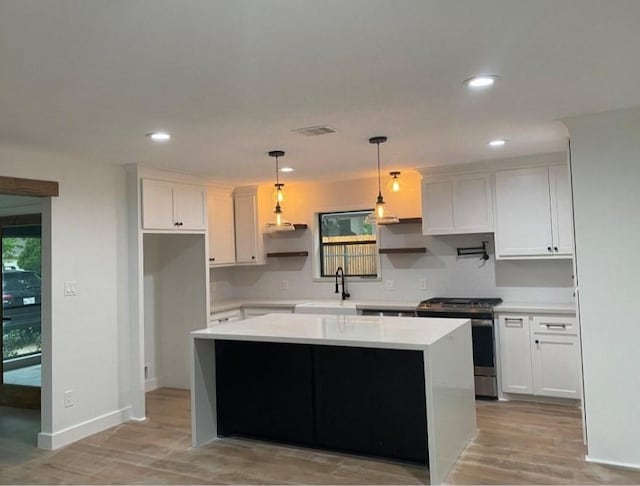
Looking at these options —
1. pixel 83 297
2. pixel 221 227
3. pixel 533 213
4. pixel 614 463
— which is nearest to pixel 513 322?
pixel 533 213

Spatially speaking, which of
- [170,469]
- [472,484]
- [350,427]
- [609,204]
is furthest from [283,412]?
[609,204]

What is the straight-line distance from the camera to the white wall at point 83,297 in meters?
4.04

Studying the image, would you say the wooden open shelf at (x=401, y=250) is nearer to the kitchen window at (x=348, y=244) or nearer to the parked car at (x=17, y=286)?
the kitchen window at (x=348, y=244)

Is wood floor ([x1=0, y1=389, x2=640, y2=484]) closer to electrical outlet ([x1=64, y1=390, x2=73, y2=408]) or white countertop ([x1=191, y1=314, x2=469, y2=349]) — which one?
electrical outlet ([x1=64, y1=390, x2=73, y2=408])

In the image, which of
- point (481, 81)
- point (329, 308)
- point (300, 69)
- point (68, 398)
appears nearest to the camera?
point (300, 69)

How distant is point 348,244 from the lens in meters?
6.25

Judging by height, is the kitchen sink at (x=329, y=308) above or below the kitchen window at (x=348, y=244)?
below

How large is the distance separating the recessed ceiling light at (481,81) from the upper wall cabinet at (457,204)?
99.2 inches

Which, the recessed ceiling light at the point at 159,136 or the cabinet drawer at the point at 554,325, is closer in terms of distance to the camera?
the recessed ceiling light at the point at 159,136

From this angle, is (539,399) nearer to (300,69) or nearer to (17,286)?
(300,69)

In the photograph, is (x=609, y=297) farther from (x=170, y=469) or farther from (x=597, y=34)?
(x=170, y=469)

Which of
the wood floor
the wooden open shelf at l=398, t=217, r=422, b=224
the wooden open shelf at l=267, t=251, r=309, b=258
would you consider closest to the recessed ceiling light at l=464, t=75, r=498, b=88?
the wood floor

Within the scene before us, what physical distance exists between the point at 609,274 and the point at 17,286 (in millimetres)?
5532

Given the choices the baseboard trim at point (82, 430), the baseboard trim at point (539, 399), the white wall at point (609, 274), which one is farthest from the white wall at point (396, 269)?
the baseboard trim at point (82, 430)
